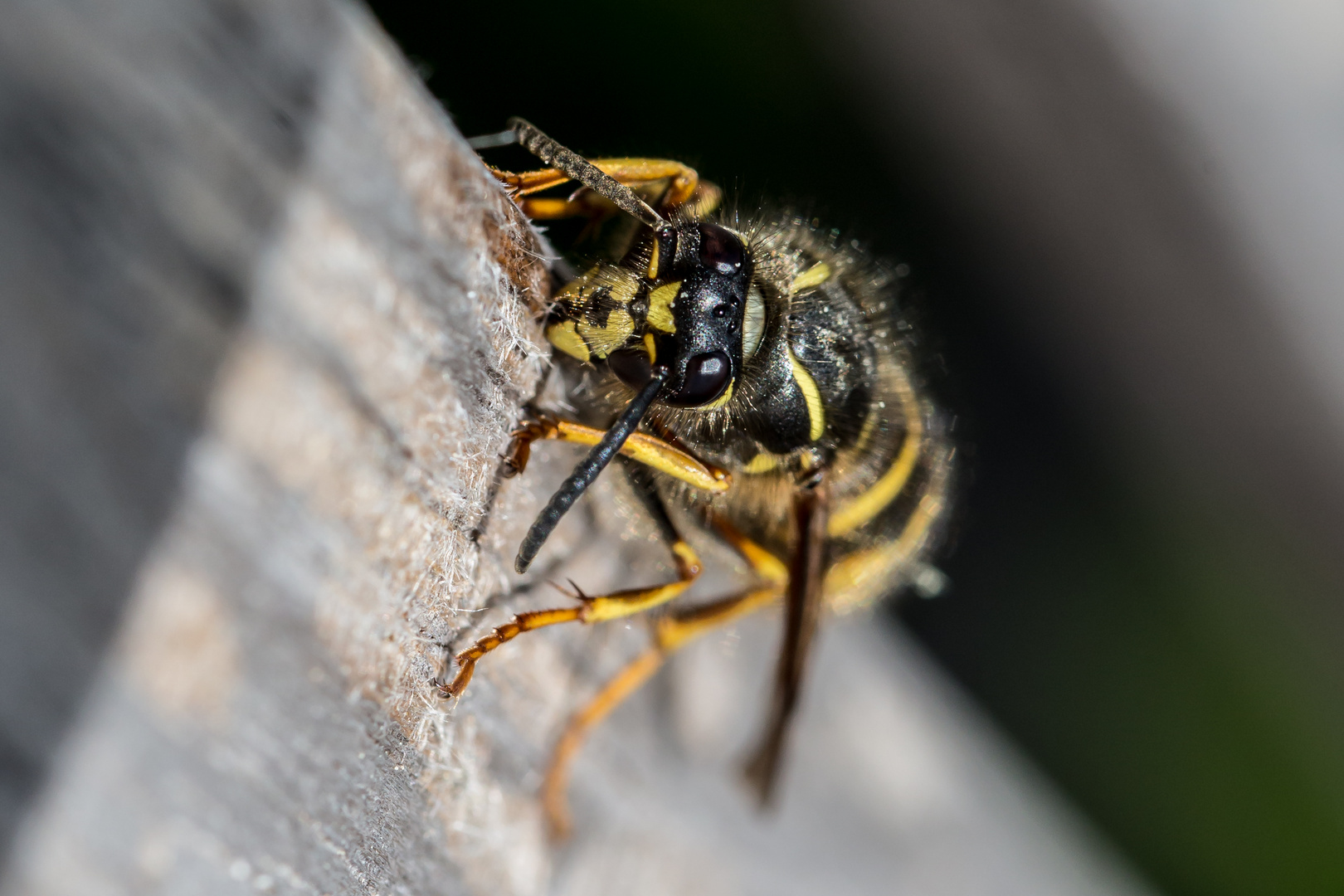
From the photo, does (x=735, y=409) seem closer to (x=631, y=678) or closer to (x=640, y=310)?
(x=640, y=310)

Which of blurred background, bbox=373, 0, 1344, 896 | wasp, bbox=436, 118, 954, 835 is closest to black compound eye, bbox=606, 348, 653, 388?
wasp, bbox=436, 118, 954, 835

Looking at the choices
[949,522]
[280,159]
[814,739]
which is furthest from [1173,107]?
[280,159]

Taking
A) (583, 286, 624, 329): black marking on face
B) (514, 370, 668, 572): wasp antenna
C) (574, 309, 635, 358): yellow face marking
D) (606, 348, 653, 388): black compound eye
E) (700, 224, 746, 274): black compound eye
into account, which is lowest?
(514, 370, 668, 572): wasp antenna

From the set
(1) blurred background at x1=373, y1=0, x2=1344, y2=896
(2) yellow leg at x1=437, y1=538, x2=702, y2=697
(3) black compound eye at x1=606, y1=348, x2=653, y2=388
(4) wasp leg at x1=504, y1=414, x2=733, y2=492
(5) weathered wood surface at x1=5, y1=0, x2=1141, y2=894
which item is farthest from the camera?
(1) blurred background at x1=373, y1=0, x2=1344, y2=896

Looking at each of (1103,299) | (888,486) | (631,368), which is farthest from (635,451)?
(1103,299)

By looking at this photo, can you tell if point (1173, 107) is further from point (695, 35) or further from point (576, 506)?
point (576, 506)

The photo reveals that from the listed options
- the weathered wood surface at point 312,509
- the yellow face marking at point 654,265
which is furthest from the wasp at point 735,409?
the weathered wood surface at point 312,509

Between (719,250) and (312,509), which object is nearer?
(312,509)

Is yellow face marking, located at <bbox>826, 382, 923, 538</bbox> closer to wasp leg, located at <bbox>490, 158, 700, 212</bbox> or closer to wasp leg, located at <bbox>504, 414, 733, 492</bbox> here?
wasp leg, located at <bbox>504, 414, 733, 492</bbox>
